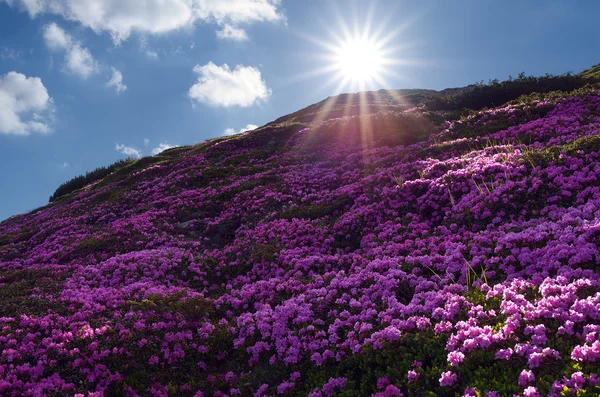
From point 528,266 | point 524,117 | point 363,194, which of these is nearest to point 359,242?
point 363,194

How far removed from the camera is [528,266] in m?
11.5

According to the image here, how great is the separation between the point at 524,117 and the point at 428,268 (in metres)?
21.8

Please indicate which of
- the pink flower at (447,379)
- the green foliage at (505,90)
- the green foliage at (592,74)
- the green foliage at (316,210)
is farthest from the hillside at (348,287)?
the green foliage at (592,74)

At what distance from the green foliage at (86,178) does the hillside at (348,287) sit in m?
32.9

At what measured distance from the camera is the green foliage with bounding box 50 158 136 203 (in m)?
59.0

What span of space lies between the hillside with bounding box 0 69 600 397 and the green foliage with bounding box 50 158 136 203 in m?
32.9

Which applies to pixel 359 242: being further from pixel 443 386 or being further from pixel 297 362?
pixel 443 386

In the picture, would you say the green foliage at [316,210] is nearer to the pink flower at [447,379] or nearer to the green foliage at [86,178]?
the pink flower at [447,379]

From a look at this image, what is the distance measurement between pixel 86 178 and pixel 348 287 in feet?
186

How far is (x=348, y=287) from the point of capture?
13.5 metres

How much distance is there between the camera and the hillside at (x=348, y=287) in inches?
350

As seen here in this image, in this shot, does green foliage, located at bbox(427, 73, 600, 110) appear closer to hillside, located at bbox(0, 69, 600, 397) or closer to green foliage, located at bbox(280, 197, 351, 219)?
hillside, located at bbox(0, 69, 600, 397)

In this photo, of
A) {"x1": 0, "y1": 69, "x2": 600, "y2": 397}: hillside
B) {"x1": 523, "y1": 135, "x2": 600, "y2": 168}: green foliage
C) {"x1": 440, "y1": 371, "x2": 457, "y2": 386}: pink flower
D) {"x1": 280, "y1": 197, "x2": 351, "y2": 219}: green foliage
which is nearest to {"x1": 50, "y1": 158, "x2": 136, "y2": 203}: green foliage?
{"x1": 0, "y1": 69, "x2": 600, "y2": 397}: hillside

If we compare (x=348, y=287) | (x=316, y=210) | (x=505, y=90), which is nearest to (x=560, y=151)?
(x=316, y=210)
